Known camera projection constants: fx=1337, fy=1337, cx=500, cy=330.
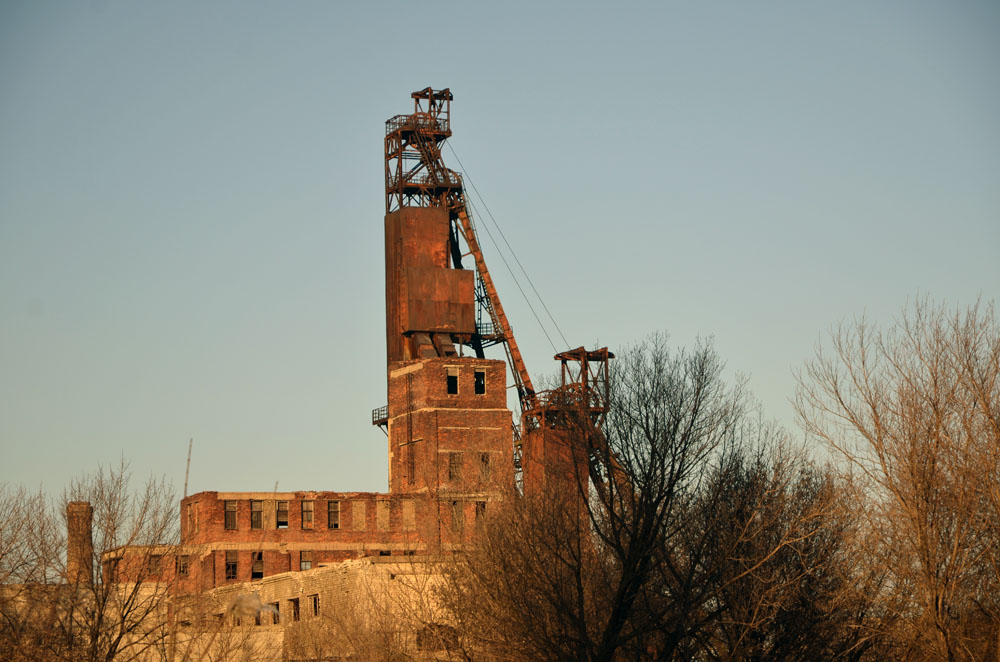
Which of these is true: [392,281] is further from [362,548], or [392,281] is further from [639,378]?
[639,378]

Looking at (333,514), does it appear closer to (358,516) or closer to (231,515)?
(358,516)

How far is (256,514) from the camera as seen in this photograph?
5778cm

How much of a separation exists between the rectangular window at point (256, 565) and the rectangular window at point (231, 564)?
0.65 meters

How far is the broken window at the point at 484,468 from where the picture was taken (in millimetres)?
52022

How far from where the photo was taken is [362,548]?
58.2 metres

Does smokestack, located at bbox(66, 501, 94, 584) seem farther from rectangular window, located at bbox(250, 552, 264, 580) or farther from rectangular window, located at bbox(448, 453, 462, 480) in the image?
rectangular window, located at bbox(448, 453, 462, 480)

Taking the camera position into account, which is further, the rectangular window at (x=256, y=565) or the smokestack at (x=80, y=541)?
the rectangular window at (x=256, y=565)

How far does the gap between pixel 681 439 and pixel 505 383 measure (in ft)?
102

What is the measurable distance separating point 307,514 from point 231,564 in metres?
3.96

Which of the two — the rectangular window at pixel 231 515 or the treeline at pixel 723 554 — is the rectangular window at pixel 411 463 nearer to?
the rectangular window at pixel 231 515

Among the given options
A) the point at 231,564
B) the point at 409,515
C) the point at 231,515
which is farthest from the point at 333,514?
the point at 231,564

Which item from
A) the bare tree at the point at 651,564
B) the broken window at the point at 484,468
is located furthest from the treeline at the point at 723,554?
the broken window at the point at 484,468

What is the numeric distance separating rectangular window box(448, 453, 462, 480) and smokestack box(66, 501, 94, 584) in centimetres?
2526

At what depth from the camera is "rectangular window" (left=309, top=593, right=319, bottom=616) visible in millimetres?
44812
